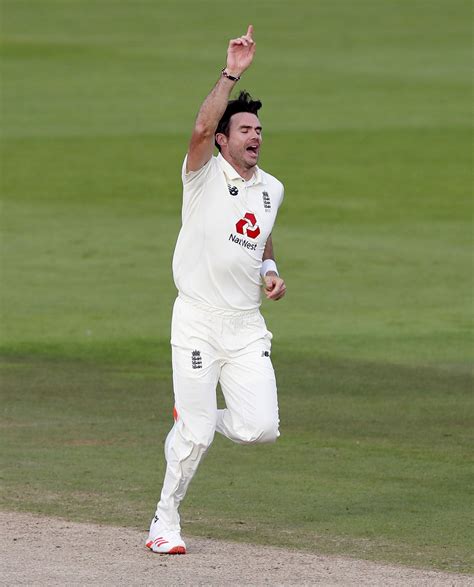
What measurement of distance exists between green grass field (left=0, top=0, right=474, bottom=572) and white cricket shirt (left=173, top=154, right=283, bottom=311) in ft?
5.02

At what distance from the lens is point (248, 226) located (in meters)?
8.94

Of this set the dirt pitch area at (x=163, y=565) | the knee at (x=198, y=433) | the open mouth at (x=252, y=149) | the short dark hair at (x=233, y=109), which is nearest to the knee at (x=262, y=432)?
the knee at (x=198, y=433)

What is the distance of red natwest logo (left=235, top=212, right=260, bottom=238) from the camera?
29.3 feet

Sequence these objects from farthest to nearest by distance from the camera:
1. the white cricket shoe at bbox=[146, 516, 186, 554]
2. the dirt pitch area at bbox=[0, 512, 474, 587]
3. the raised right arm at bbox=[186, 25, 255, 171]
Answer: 1. the white cricket shoe at bbox=[146, 516, 186, 554]
2. the raised right arm at bbox=[186, 25, 255, 171]
3. the dirt pitch area at bbox=[0, 512, 474, 587]

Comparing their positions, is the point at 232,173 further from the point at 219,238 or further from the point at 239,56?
the point at 239,56

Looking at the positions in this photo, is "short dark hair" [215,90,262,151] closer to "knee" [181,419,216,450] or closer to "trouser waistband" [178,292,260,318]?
"trouser waistband" [178,292,260,318]

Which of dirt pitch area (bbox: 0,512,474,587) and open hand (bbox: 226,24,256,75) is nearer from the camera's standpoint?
dirt pitch area (bbox: 0,512,474,587)

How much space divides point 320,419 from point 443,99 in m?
28.5

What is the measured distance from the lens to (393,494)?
1053 centimetres

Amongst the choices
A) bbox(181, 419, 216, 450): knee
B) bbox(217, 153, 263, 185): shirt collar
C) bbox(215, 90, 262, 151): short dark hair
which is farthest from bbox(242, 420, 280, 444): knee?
bbox(215, 90, 262, 151): short dark hair

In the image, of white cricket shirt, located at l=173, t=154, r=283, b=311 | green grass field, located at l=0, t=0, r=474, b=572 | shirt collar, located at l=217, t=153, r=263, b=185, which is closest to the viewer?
white cricket shirt, located at l=173, t=154, r=283, b=311

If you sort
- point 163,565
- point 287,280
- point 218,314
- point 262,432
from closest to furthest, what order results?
1. point 163,565
2. point 262,432
3. point 218,314
4. point 287,280

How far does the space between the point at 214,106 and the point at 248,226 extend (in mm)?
765

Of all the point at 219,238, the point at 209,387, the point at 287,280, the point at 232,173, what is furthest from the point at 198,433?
the point at 287,280
